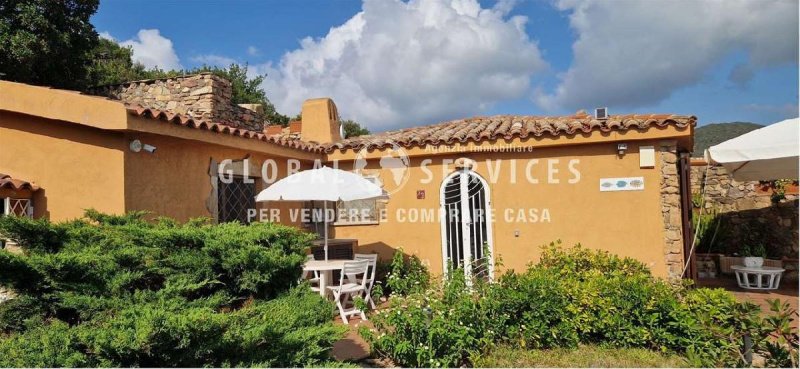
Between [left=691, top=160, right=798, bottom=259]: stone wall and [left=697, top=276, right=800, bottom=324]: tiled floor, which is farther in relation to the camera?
[left=691, top=160, right=798, bottom=259]: stone wall

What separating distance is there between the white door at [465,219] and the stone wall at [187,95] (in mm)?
7369

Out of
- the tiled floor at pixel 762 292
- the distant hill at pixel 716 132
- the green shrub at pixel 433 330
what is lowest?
the tiled floor at pixel 762 292

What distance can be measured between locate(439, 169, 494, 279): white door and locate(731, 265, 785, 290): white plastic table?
559cm

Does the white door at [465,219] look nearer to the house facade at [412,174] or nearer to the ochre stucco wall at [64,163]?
the house facade at [412,174]

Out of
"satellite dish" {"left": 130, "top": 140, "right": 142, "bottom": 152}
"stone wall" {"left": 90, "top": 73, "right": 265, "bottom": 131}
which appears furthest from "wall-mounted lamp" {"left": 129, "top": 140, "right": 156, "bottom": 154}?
"stone wall" {"left": 90, "top": 73, "right": 265, "bottom": 131}

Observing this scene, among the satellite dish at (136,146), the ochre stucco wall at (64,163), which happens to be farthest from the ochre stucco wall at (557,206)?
the ochre stucco wall at (64,163)

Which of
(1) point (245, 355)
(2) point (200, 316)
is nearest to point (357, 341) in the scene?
(1) point (245, 355)

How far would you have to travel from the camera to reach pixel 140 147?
6.79m

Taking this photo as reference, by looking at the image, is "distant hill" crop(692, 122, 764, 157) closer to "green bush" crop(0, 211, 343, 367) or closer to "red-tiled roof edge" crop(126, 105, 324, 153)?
"red-tiled roof edge" crop(126, 105, 324, 153)

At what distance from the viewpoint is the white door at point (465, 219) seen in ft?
33.4

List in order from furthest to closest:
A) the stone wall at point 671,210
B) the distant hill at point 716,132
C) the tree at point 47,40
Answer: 1. the distant hill at point 716,132
2. the tree at point 47,40
3. the stone wall at point 671,210

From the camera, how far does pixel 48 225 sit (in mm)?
4113

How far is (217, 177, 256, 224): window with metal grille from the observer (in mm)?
8750

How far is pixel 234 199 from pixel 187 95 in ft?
20.7
